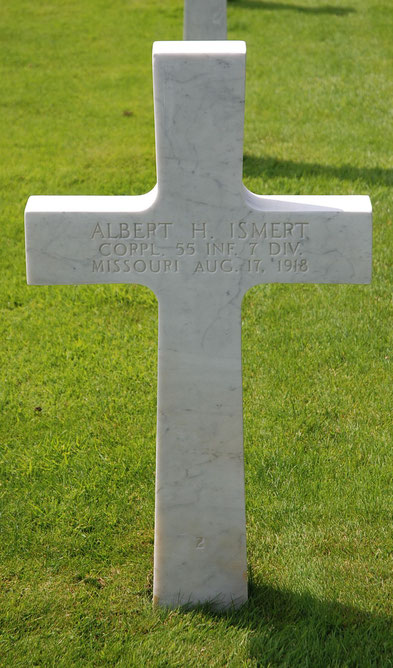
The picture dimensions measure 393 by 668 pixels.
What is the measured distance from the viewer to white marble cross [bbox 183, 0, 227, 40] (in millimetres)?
7047

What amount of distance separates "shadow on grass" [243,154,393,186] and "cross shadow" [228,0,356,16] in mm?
5734

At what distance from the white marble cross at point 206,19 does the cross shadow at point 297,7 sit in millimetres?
5217

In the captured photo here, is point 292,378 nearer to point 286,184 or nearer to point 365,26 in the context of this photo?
point 286,184

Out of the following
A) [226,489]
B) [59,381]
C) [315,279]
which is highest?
[315,279]

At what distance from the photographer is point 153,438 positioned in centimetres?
403

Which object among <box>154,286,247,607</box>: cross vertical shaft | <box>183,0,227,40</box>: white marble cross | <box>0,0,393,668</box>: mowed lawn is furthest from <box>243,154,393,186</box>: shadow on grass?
<box>154,286,247,607</box>: cross vertical shaft

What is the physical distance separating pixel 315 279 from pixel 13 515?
1.79 m

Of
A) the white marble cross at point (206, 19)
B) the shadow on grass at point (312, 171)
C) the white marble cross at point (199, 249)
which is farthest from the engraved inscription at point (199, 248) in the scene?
the white marble cross at point (206, 19)

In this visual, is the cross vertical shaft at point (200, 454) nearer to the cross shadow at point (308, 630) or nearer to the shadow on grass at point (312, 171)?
the cross shadow at point (308, 630)

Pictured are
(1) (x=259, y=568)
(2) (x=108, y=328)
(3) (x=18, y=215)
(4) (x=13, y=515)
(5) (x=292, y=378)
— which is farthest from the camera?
(3) (x=18, y=215)

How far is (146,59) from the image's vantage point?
998 centimetres

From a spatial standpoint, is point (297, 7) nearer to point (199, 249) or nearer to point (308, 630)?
point (199, 249)

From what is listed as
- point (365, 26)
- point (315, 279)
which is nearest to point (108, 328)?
point (315, 279)

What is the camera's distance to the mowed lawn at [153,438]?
2980 mm
